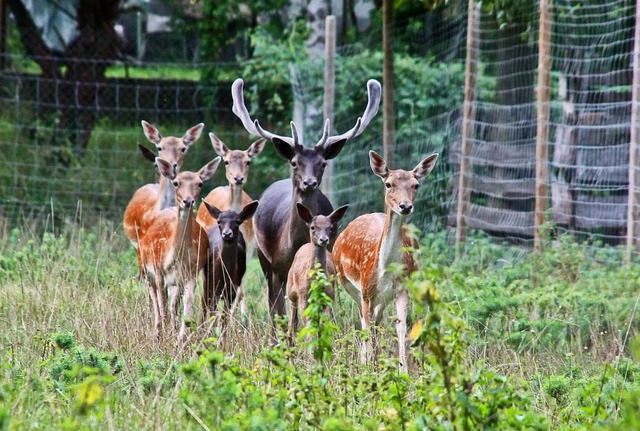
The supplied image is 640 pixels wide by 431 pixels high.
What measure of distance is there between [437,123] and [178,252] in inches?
188

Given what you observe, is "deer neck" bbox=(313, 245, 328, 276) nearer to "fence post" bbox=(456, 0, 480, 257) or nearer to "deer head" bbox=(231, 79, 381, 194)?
"deer head" bbox=(231, 79, 381, 194)

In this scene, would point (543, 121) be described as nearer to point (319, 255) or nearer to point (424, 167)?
point (424, 167)

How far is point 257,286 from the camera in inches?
401

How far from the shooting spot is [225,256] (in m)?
8.45

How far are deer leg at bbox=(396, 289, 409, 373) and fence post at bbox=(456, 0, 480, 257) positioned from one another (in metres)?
3.49

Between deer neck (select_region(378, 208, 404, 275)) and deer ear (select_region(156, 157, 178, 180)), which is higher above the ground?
deer ear (select_region(156, 157, 178, 180))

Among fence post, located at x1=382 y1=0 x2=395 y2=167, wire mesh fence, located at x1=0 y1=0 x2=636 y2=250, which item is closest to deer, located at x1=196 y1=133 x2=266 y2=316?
fence post, located at x1=382 y1=0 x2=395 y2=167

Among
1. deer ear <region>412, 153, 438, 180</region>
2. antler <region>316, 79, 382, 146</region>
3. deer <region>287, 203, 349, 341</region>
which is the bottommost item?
deer <region>287, 203, 349, 341</region>

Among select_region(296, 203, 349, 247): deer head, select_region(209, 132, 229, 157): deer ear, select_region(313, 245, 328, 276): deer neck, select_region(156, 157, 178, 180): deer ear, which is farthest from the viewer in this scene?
select_region(209, 132, 229, 157): deer ear

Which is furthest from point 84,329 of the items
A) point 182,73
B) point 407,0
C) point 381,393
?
point 182,73

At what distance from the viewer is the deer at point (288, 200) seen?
8438 mm

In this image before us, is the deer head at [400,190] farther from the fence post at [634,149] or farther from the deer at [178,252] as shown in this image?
the fence post at [634,149]

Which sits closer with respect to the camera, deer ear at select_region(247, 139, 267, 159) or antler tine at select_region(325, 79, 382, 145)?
antler tine at select_region(325, 79, 382, 145)

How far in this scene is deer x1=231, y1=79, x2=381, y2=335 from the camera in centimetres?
844
